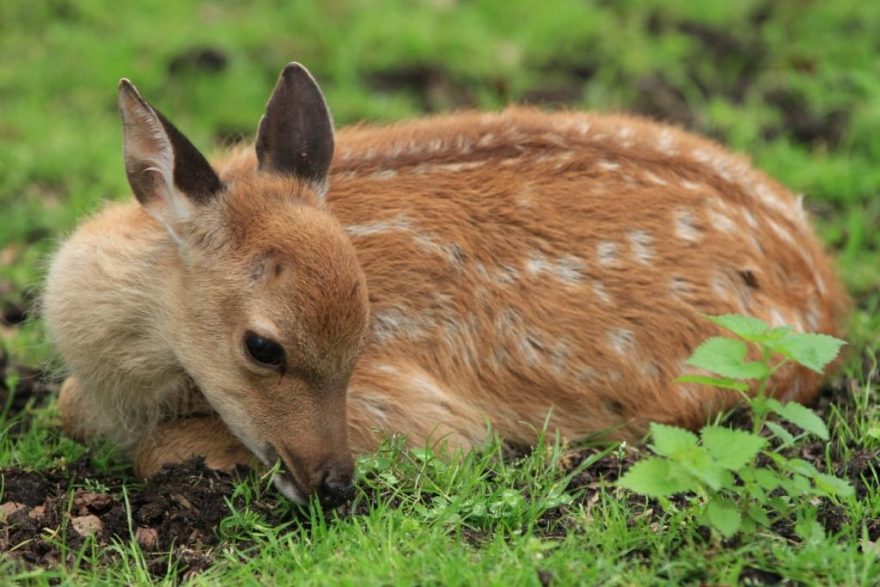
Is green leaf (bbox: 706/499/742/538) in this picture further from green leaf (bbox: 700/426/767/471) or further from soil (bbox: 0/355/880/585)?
soil (bbox: 0/355/880/585)

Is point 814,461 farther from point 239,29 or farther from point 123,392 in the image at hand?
point 239,29

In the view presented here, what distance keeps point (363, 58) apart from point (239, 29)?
0.97m

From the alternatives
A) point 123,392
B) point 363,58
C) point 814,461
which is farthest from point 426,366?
point 363,58

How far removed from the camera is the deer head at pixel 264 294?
4742 millimetres

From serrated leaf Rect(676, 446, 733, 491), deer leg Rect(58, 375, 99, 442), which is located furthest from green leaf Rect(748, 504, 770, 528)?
deer leg Rect(58, 375, 99, 442)

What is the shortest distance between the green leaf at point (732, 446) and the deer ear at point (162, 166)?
81.6 inches

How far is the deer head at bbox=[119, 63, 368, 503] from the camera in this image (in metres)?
4.74

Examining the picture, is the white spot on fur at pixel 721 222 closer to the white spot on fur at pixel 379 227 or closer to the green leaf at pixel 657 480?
the white spot on fur at pixel 379 227

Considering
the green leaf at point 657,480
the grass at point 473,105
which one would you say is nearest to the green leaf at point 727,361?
the green leaf at point 657,480

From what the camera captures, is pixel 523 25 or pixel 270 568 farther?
pixel 523 25

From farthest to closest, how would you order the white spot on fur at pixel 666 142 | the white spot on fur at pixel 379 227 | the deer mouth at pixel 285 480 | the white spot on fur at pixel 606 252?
1. the white spot on fur at pixel 666 142
2. the white spot on fur at pixel 606 252
3. the white spot on fur at pixel 379 227
4. the deer mouth at pixel 285 480

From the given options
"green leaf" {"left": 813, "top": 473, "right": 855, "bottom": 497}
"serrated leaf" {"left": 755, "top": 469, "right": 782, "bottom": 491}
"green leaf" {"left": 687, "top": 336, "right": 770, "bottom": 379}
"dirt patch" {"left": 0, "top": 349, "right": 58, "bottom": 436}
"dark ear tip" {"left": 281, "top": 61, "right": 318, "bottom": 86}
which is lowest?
"dirt patch" {"left": 0, "top": 349, "right": 58, "bottom": 436}

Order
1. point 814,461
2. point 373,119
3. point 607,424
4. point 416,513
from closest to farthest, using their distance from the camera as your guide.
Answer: point 416,513 < point 814,461 < point 607,424 < point 373,119

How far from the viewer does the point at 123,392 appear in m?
5.45
